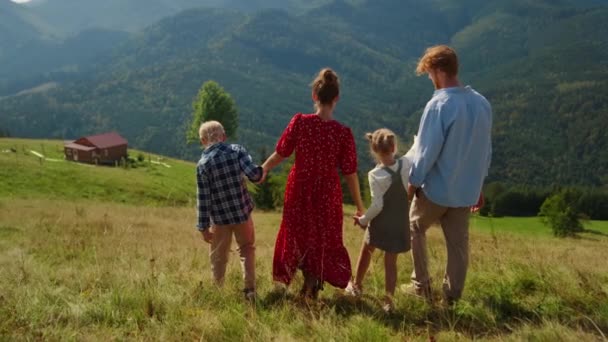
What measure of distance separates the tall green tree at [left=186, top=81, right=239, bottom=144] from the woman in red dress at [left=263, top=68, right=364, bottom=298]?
161ft

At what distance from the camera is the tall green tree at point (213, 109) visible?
53875 mm

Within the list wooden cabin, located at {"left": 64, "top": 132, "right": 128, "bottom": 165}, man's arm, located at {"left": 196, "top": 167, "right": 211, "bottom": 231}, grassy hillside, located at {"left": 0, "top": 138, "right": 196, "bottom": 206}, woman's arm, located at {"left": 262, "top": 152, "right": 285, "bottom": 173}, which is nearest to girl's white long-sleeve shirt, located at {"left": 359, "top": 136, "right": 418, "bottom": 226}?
woman's arm, located at {"left": 262, "top": 152, "right": 285, "bottom": 173}

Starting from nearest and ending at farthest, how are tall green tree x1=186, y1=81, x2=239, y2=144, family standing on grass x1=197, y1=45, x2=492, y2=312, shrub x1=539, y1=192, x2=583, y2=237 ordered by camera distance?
family standing on grass x1=197, y1=45, x2=492, y2=312 < tall green tree x1=186, y1=81, x2=239, y2=144 < shrub x1=539, y1=192, x2=583, y2=237

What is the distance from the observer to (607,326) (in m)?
4.36

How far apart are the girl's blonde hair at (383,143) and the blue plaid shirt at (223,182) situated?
1.26 metres

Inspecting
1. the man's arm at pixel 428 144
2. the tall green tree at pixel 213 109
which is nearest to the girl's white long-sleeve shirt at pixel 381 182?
the man's arm at pixel 428 144

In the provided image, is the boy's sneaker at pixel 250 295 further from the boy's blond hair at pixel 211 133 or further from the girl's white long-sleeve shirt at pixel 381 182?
the boy's blond hair at pixel 211 133

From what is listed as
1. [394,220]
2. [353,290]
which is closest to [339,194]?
[394,220]

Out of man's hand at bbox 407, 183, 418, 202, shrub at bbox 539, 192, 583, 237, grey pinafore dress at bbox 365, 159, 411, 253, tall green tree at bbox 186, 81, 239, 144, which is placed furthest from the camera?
shrub at bbox 539, 192, 583, 237

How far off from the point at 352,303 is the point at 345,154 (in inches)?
63.4

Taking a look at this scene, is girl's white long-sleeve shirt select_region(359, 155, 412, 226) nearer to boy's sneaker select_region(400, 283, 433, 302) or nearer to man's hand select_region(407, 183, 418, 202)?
man's hand select_region(407, 183, 418, 202)

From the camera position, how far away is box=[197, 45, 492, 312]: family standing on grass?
492 cm

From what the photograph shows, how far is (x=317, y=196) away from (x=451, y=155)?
147 centimetres

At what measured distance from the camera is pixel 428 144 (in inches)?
190
